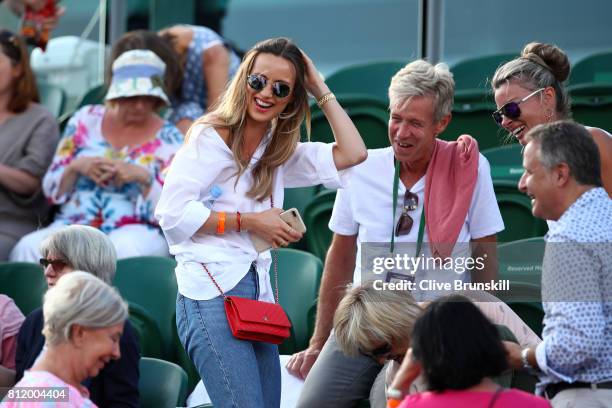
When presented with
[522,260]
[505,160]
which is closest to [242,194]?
[522,260]

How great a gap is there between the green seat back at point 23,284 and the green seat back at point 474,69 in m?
2.80

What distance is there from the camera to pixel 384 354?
3795mm

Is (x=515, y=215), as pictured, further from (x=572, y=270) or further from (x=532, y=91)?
(x=572, y=270)

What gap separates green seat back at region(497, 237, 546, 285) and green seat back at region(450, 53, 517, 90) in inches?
93.6

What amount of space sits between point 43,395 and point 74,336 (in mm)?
175

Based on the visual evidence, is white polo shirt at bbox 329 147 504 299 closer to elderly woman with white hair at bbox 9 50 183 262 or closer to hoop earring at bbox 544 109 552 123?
hoop earring at bbox 544 109 552 123

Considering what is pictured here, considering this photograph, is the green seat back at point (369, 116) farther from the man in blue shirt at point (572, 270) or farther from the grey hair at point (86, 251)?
the man in blue shirt at point (572, 270)

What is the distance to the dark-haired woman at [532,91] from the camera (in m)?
4.23

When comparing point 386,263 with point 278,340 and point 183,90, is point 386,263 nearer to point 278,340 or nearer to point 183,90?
point 278,340

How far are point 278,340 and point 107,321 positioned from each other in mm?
734

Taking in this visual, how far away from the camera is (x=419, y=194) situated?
440 centimetres

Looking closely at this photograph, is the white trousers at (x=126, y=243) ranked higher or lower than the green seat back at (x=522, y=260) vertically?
lower

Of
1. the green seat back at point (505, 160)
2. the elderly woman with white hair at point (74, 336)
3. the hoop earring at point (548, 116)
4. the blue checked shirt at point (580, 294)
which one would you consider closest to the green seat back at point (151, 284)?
the green seat back at point (505, 160)

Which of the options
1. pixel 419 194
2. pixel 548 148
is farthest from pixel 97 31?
pixel 548 148
